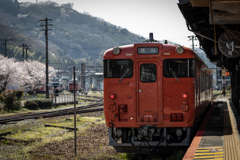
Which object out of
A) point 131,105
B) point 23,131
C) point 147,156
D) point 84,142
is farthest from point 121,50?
point 23,131

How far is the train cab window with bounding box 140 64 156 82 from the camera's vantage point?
9422mm

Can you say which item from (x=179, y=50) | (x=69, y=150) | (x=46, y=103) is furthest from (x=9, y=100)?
(x=179, y=50)

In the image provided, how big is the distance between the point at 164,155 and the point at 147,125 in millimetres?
1767

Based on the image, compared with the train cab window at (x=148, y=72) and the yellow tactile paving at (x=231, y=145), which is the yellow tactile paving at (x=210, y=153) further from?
the train cab window at (x=148, y=72)

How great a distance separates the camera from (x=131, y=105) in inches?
368

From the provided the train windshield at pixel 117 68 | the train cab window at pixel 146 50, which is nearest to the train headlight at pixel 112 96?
the train windshield at pixel 117 68

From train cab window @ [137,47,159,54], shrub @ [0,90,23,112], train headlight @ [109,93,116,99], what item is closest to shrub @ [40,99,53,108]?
shrub @ [0,90,23,112]

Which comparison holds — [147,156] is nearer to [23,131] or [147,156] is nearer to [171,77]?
[171,77]

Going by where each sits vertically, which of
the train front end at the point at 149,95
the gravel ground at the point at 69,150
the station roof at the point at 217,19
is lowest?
the gravel ground at the point at 69,150

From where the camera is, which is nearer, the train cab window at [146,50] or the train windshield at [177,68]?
the train windshield at [177,68]

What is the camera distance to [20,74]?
5634 cm

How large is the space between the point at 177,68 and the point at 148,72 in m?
0.85

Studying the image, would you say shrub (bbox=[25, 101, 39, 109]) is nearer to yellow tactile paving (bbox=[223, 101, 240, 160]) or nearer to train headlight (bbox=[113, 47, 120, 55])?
train headlight (bbox=[113, 47, 120, 55])

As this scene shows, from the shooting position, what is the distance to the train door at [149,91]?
30.5ft
